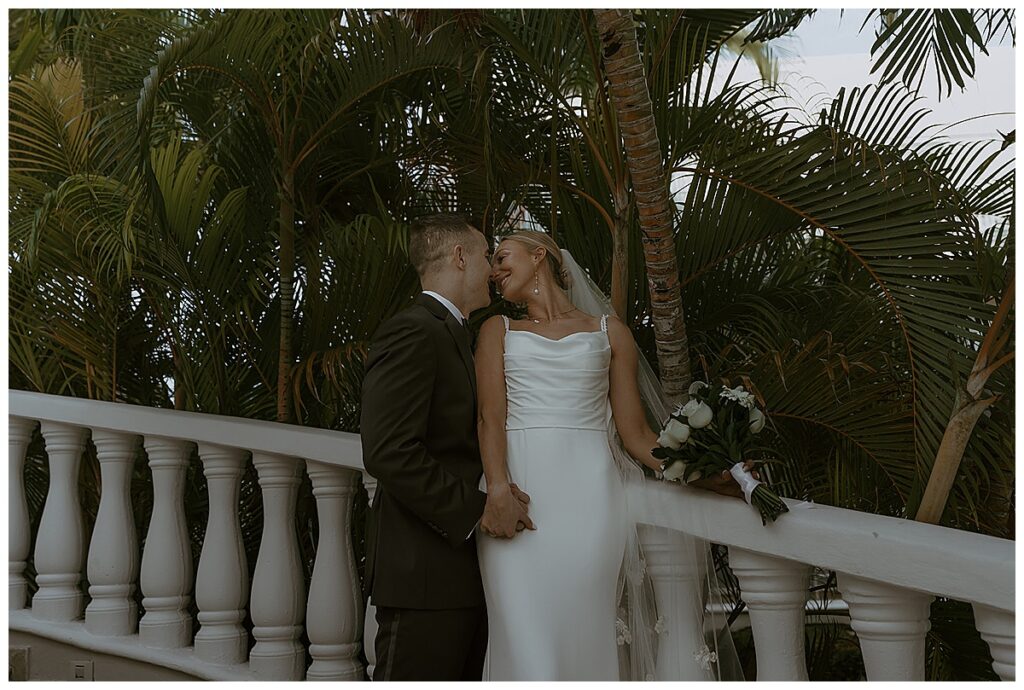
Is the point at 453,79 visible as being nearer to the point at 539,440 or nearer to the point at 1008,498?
the point at 539,440

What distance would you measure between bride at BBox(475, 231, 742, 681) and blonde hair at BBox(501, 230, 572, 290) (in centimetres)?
16

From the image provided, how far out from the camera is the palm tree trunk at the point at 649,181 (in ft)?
10.2

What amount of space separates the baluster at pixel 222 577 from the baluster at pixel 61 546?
0.68 meters

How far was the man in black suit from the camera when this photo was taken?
2.63m

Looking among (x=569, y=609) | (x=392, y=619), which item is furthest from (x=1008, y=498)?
(x=392, y=619)

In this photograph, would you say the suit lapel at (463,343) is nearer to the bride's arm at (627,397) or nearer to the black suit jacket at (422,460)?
the black suit jacket at (422,460)

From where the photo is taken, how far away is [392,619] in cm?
278

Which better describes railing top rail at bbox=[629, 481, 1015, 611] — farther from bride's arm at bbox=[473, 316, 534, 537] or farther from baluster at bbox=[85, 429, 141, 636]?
baluster at bbox=[85, 429, 141, 636]

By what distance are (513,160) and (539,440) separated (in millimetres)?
1671

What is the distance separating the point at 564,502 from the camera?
270 cm

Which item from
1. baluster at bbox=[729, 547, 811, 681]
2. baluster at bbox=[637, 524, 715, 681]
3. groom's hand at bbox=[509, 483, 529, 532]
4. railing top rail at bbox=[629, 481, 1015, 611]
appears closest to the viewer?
railing top rail at bbox=[629, 481, 1015, 611]

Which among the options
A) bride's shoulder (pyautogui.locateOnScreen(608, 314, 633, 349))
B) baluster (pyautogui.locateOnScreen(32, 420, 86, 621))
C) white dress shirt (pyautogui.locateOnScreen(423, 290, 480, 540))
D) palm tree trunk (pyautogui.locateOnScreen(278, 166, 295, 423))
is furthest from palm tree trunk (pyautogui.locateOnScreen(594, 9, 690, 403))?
baluster (pyautogui.locateOnScreen(32, 420, 86, 621))

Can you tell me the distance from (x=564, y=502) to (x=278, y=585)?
1199mm

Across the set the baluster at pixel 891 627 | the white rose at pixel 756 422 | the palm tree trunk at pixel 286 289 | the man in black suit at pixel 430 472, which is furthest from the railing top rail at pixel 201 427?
the baluster at pixel 891 627
